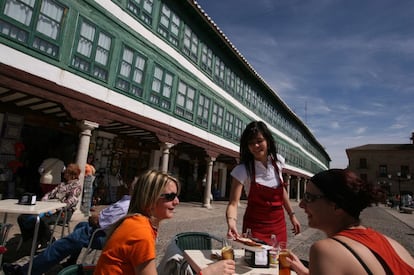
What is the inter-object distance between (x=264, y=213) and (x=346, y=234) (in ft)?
4.56

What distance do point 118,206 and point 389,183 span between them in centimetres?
7170

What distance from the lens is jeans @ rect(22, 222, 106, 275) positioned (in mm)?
3398

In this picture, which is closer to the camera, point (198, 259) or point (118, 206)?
point (198, 259)

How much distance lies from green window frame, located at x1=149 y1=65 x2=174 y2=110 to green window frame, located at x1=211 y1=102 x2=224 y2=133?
4.03 m

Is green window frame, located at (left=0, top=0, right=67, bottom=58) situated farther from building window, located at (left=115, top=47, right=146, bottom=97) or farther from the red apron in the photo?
the red apron

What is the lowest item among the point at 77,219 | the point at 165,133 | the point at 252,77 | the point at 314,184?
the point at 77,219

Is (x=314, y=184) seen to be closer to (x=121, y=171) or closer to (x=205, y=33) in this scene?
(x=121, y=171)

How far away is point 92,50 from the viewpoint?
28.8 feet

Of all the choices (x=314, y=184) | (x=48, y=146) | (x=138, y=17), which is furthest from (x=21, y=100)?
(x=314, y=184)

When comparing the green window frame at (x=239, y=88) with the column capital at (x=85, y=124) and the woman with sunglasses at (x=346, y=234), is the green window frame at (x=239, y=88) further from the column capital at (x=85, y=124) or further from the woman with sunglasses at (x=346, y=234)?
the woman with sunglasses at (x=346, y=234)

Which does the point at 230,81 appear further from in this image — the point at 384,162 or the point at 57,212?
the point at 384,162

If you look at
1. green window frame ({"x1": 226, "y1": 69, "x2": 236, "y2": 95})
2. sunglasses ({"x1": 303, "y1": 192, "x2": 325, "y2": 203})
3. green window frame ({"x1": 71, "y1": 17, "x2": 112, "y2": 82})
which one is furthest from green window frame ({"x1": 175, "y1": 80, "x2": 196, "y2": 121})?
sunglasses ({"x1": 303, "y1": 192, "x2": 325, "y2": 203})

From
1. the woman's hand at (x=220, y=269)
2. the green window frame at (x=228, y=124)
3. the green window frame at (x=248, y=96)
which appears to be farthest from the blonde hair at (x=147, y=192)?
the green window frame at (x=248, y=96)

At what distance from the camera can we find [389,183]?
6078 cm
